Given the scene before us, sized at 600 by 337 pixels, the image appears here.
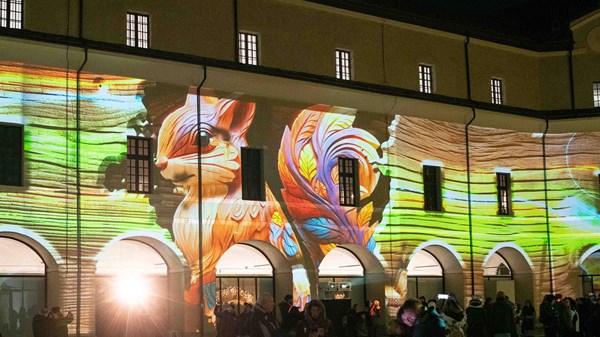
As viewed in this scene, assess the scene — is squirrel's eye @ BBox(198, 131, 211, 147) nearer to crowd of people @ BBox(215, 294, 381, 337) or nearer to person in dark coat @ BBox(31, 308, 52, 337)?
crowd of people @ BBox(215, 294, 381, 337)

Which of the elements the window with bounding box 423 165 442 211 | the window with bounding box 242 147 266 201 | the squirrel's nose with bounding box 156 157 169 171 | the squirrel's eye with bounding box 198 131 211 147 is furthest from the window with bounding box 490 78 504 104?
the squirrel's nose with bounding box 156 157 169 171

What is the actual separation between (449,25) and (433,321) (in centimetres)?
2611

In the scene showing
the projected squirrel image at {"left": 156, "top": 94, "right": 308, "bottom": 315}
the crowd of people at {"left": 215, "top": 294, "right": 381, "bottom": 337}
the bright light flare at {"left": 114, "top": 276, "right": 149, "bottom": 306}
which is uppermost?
the projected squirrel image at {"left": 156, "top": 94, "right": 308, "bottom": 315}

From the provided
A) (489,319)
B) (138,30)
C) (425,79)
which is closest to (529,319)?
(489,319)

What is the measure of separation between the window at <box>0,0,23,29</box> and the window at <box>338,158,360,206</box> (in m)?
12.2

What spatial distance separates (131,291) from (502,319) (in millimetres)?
12243

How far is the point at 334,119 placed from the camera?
116 ft

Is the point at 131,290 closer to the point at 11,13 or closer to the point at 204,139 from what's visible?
the point at 204,139

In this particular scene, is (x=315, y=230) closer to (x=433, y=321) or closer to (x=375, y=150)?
(x=375, y=150)

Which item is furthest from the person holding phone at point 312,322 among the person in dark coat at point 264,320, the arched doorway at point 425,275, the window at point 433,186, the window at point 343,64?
the arched doorway at point 425,275

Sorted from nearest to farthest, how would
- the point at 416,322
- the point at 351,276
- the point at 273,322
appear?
1. the point at 416,322
2. the point at 273,322
3. the point at 351,276

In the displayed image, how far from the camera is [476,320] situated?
22250 millimetres

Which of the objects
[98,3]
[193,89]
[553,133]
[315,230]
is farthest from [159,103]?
[553,133]

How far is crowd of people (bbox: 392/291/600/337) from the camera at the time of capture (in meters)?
14.0
